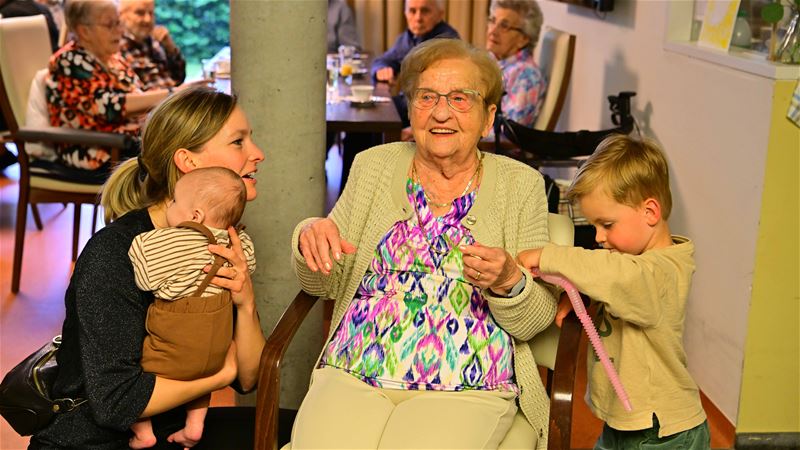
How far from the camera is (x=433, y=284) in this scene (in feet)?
7.57

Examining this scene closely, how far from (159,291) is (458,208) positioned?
0.76m

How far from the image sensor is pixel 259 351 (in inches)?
87.4

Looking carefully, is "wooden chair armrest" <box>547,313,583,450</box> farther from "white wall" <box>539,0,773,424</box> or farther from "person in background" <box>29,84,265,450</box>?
"white wall" <box>539,0,773,424</box>

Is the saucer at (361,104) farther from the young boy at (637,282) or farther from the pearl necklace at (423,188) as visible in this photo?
the young boy at (637,282)

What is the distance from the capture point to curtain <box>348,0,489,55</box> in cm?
761

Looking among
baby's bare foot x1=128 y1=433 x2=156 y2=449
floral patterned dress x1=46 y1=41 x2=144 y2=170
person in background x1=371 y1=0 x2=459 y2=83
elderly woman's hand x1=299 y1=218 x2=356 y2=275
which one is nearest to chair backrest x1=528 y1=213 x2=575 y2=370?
elderly woman's hand x1=299 y1=218 x2=356 y2=275

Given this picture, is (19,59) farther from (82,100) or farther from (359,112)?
(359,112)

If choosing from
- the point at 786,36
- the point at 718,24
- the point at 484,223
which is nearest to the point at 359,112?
the point at 718,24

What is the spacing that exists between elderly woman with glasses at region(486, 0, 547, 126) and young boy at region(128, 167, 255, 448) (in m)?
2.87

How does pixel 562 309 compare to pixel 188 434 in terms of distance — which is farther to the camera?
pixel 562 309

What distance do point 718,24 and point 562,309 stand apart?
1655mm

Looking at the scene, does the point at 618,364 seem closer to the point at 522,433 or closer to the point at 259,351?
the point at 522,433

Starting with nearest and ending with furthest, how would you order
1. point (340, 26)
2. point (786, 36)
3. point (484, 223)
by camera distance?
point (484, 223)
point (786, 36)
point (340, 26)

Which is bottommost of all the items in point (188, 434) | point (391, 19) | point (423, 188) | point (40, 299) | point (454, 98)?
point (40, 299)
